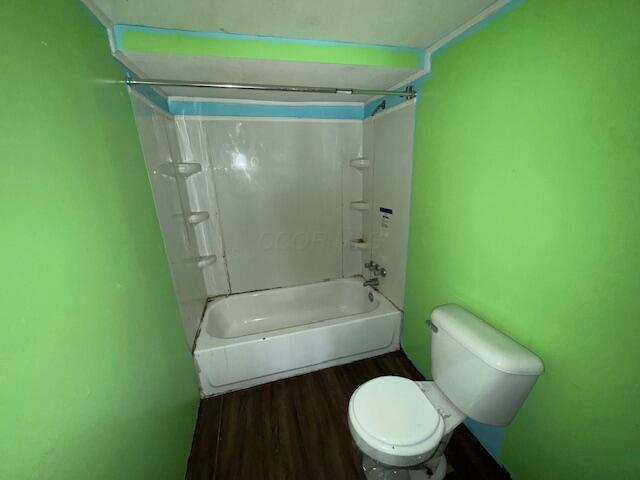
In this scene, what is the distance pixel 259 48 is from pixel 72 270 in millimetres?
1107

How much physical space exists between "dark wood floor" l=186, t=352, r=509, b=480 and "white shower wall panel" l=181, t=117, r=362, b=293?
0.93 metres

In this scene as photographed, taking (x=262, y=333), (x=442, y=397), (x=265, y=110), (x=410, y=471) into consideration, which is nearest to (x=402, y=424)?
(x=442, y=397)

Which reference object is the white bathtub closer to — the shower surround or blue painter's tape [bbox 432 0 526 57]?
the shower surround

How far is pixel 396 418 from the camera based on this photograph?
96cm

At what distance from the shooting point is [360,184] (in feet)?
7.21

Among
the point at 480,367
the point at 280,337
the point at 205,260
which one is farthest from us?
the point at 205,260

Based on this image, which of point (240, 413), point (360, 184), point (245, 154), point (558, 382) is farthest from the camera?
point (360, 184)

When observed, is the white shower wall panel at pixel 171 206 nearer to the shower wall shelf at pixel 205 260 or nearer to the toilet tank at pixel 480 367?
the shower wall shelf at pixel 205 260

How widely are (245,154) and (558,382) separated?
7.07 ft

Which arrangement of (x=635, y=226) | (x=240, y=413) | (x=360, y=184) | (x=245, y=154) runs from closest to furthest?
1. (x=635, y=226)
2. (x=240, y=413)
3. (x=245, y=154)
4. (x=360, y=184)

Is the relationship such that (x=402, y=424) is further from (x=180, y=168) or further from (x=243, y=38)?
(x=180, y=168)

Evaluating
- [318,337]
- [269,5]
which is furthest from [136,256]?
[318,337]

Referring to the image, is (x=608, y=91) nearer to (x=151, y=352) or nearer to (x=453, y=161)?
(x=453, y=161)

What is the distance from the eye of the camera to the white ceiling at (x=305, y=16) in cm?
84
